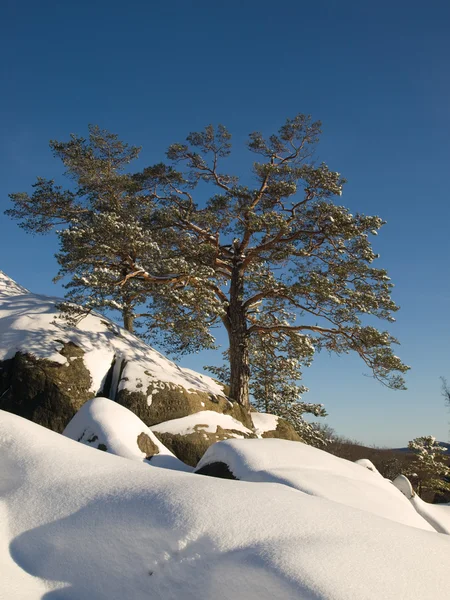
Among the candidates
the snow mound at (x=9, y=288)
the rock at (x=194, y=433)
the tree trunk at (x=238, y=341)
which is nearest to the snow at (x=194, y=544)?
the rock at (x=194, y=433)

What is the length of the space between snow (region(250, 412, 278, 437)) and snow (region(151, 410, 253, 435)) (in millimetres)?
1851

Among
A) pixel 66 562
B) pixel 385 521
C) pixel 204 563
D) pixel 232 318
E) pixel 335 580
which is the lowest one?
pixel 66 562

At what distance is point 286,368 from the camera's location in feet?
59.3

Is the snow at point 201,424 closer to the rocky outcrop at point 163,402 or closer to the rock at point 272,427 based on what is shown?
the rocky outcrop at point 163,402

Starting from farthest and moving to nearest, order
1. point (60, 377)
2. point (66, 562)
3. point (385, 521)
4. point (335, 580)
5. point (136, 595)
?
point (60, 377) < point (385, 521) < point (66, 562) < point (136, 595) < point (335, 580)

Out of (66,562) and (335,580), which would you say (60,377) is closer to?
(66,562)

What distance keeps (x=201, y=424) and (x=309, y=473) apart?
17.8 ft

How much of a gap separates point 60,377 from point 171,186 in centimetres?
885

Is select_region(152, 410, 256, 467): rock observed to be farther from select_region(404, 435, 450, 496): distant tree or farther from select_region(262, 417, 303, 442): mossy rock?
select_region(404, 435, 450, 496): distant tree

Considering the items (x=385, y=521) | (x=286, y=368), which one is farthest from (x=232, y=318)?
(x=385, y=521)

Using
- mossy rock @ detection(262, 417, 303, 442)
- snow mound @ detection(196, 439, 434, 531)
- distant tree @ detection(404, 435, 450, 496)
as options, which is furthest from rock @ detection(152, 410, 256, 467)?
distant tree @ detection(404, 435, 450, 496)

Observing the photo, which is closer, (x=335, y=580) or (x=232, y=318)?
(x=335, y=580)

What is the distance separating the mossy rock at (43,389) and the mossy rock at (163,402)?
1129mm

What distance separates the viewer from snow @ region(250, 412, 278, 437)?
600 inches
